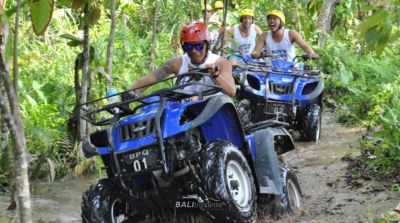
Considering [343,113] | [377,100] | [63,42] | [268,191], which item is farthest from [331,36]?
[268,191]

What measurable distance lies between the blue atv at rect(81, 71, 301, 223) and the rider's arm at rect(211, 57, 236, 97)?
321 mm

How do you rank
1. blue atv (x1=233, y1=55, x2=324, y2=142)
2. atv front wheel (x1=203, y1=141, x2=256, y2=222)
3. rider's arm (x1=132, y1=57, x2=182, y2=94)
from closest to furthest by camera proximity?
atv front wheel (x1=203, y1=141, x2=256, y2=222) < rider's arm (x1=132, y1=57, x2=182, y2=94) < blue atv (x1=233, y1=55, x2=324, y2=142)

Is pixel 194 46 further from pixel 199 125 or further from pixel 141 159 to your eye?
pixel 141 159

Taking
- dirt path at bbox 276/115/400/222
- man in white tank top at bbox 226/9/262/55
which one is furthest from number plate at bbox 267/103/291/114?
man in white tank top at bbox 226/9/262/55

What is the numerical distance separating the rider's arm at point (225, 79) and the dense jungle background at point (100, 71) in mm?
940

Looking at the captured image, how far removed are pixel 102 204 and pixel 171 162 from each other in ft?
2.13

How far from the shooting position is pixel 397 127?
21.8 feet

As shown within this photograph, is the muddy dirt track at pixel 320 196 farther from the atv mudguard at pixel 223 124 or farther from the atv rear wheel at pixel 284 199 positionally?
the atv mudguard at pixel 223 124

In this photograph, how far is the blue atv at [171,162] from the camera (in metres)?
4.84

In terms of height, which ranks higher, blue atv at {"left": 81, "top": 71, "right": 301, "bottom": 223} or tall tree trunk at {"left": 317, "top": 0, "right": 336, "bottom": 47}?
tall tree trunk at {"left": 317, "top": 0, "right": 336, "bottom": 47}

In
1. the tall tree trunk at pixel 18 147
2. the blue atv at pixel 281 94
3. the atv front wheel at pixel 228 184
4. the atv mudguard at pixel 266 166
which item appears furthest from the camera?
the blue atv at pixel 281 94

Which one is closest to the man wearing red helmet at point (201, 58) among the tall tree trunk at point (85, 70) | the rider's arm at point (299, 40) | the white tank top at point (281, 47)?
the tall tree trunk at point (85, 70)

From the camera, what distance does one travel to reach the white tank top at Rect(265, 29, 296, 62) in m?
10.7

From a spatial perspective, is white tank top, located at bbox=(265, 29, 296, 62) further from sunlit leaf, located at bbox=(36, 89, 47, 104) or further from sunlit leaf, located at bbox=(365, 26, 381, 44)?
sunlit leaf, located at bbox=(365, 26, 381, 44)
